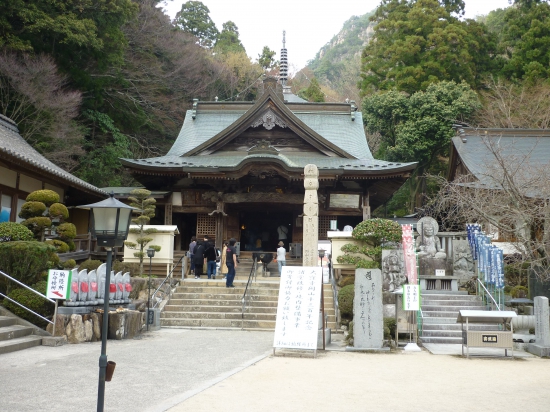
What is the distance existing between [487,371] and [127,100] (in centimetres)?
2569

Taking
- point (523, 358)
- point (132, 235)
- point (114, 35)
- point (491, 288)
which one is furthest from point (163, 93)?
point (523, 358)

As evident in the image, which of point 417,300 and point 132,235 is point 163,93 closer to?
point 132,235

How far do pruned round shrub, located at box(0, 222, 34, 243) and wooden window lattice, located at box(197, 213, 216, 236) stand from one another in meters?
8.52

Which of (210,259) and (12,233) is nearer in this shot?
(12,233)

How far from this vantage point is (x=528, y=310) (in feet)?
45.0

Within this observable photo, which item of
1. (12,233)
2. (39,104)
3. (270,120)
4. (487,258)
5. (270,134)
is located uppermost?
(39,104)

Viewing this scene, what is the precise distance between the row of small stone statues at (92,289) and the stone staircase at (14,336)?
84 centimetres

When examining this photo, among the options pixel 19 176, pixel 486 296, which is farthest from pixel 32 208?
pixel 486 296

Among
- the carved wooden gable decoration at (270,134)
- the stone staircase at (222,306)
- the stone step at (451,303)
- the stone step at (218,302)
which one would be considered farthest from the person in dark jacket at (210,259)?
the stone step at (451,303)

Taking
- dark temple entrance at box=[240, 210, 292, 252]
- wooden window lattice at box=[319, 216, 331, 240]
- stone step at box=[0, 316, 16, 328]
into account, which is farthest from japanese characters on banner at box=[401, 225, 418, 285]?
dark temple entrance at box=[240, 210, 292, 252]

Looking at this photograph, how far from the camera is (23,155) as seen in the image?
15859 millimetres

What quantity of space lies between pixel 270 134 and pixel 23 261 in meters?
12.7

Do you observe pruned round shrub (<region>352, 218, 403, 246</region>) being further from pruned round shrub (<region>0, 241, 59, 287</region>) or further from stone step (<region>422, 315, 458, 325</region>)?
pruned round shrub (<region>0, 241, 59, 287</region>)

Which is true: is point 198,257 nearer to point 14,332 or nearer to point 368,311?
point 14,332
